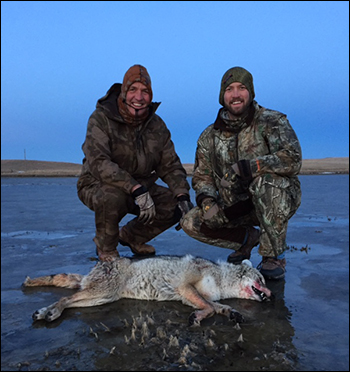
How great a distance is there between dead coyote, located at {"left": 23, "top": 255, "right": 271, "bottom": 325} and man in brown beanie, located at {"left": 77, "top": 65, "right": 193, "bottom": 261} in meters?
1.01

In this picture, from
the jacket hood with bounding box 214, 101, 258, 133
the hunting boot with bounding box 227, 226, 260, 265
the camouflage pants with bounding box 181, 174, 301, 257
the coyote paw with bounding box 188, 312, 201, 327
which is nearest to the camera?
the coyote paw with bounding box 188, 312, 201, 327

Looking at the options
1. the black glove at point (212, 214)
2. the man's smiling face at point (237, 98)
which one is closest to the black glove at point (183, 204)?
the black glove at point (212, 214)

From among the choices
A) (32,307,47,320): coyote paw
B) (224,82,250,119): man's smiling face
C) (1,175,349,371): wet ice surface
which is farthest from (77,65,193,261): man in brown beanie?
(32,307,47,320): coyote paw

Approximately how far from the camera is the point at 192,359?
10.5 ft

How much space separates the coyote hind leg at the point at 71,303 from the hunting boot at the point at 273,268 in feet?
6.41

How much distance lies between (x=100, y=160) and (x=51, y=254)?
193cm

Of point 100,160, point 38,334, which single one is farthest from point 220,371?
point 100,160

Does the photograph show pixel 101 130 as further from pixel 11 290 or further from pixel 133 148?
pixel 11 290

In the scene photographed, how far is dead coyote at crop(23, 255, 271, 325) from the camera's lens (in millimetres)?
4617

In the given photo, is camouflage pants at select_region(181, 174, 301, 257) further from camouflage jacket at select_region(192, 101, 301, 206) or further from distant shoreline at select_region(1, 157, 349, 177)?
distant shoreline at select_region(1, 157, 349, 177)

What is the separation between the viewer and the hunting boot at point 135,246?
673cm

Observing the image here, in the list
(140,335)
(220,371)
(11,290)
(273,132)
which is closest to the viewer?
(220,371)

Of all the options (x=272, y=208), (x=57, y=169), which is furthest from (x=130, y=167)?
(x=57, y=169)

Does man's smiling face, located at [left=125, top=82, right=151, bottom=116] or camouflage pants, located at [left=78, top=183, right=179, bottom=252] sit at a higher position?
man's smiling face, located at [left=125, top=82, right=151, bottom=116]
